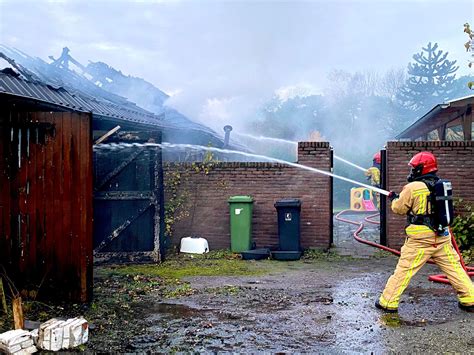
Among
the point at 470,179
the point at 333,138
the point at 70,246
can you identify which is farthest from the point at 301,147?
the point at 333,138

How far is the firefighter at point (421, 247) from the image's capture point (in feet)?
18.0

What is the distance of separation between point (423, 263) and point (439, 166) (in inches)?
168

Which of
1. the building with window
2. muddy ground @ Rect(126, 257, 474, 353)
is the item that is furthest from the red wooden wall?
the building with window

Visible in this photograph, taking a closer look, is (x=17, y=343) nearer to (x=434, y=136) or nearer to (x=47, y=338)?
(x=47, y=338)

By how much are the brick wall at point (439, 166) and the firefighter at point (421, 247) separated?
3861mm

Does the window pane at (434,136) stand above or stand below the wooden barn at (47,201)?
above

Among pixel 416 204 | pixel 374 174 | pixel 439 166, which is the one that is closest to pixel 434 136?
pixel 374 174

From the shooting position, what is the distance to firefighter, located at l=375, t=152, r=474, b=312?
5496 millimetres

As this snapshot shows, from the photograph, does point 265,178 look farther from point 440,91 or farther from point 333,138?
point 440,91

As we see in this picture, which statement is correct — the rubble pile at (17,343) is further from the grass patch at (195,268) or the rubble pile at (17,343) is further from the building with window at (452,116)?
the building with window at (452,116)

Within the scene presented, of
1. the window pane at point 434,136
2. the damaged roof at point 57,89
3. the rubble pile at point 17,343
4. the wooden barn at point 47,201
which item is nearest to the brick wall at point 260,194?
the damaged roof at point 57,89

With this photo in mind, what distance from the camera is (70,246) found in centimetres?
581

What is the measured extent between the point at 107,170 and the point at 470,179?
654cm

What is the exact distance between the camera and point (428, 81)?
4084 cm
